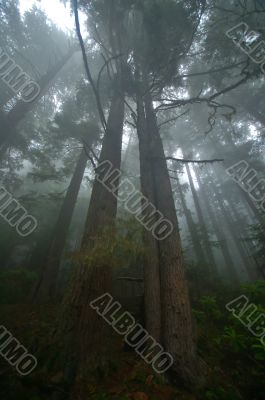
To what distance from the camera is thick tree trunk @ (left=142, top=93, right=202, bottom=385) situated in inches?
165

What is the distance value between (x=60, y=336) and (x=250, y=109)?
64.0ft

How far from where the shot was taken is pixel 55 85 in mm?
21078

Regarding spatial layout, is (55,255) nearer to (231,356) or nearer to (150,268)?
(150,268)

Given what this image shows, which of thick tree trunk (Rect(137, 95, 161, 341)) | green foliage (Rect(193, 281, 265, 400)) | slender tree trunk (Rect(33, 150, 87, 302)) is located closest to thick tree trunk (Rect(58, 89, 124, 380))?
thick tree trunk (Rect(137, 95, 161, 341))

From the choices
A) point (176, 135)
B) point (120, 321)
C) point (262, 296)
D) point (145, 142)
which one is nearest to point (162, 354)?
point (120, 321)

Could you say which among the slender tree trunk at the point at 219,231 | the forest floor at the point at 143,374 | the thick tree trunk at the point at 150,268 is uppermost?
the slender tree trunk at the point at 219,231

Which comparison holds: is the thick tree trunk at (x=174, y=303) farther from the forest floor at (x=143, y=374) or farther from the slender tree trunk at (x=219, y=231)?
the slender tree trunk at (x=219, y=231)

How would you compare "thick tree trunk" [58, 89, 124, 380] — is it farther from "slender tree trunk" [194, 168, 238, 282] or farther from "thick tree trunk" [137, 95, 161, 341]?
"slender tree trunk" [194, 168, 238, 282]

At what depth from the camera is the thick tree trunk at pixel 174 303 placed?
418cm

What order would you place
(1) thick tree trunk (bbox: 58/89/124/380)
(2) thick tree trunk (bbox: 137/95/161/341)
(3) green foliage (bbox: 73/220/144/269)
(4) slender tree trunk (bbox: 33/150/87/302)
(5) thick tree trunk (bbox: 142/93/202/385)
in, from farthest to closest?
(4) slender tree trunk (bbox: 33/150/87/302) → (2) thick tree trunk (bbox: 137/95/161/341) → (3) green foliage (bbox: 73/220/144/269) → (5) thick tree trunk (bbox: 142/93/202/385) → (1) thick tree trunk (bbox: 58/89/124/380)

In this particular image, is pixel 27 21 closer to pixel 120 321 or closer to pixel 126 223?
pixel 126 223

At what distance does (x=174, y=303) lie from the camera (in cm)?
481

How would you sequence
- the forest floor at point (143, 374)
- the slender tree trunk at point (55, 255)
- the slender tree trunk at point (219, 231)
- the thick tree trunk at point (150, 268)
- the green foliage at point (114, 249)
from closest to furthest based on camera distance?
the forest floor at point (143, 374) → the green foliage at point (114, 249) → the thick tree trunk at point (150, 268) → the slender tree trunk at point (55, 255) → the slender tree trunk at point (219, 231)

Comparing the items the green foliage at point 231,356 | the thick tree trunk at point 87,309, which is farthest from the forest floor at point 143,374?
the thick tree trunk at point 87,309
